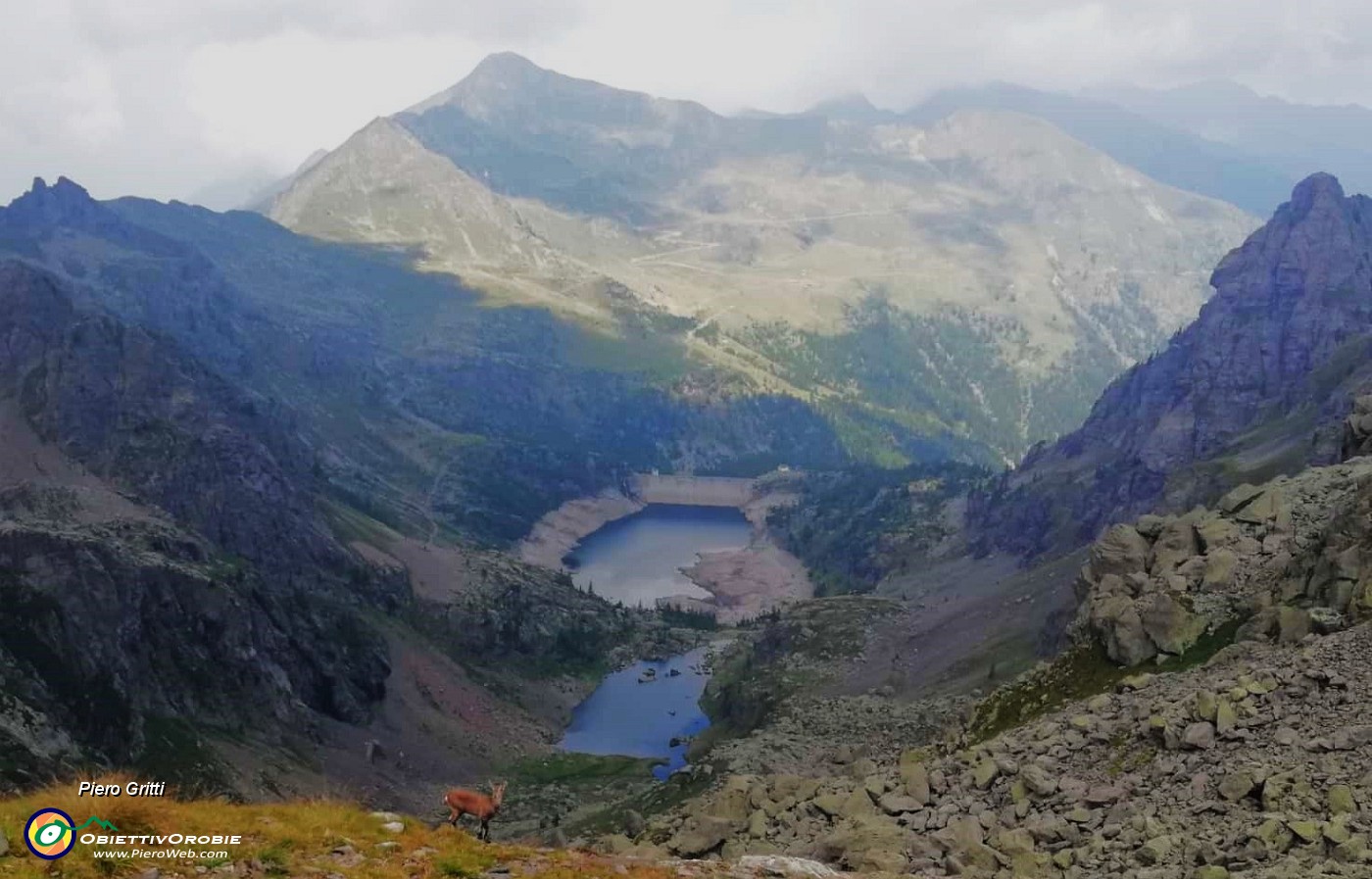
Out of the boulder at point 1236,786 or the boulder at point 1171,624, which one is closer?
the boulder at point 1236,786

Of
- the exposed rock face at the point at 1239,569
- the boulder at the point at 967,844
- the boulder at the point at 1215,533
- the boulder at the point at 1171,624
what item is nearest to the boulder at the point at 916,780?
the boulder at the point at 967,844

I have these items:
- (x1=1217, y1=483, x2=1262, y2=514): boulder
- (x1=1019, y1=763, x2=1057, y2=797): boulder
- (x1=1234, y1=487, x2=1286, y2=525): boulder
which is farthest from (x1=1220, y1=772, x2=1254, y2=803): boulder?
(x1=1217, y1=483, x2=1262, y2=514): boulder

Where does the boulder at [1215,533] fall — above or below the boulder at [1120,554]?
above

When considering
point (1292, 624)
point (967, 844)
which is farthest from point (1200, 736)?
point (1292, 624)

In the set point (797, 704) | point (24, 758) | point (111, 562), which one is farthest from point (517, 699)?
point (24, 758)

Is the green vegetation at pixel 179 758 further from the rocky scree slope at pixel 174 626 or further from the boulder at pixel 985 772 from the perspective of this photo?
the boulder at pixel 985 772

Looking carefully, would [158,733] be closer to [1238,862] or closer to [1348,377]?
[1238,862]

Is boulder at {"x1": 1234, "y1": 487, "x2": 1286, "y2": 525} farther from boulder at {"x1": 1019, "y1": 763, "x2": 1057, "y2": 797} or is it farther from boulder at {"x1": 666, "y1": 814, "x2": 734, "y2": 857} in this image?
boulder at {"x1": 666, "y1": 814, "x2": 734, "y2": 857}
